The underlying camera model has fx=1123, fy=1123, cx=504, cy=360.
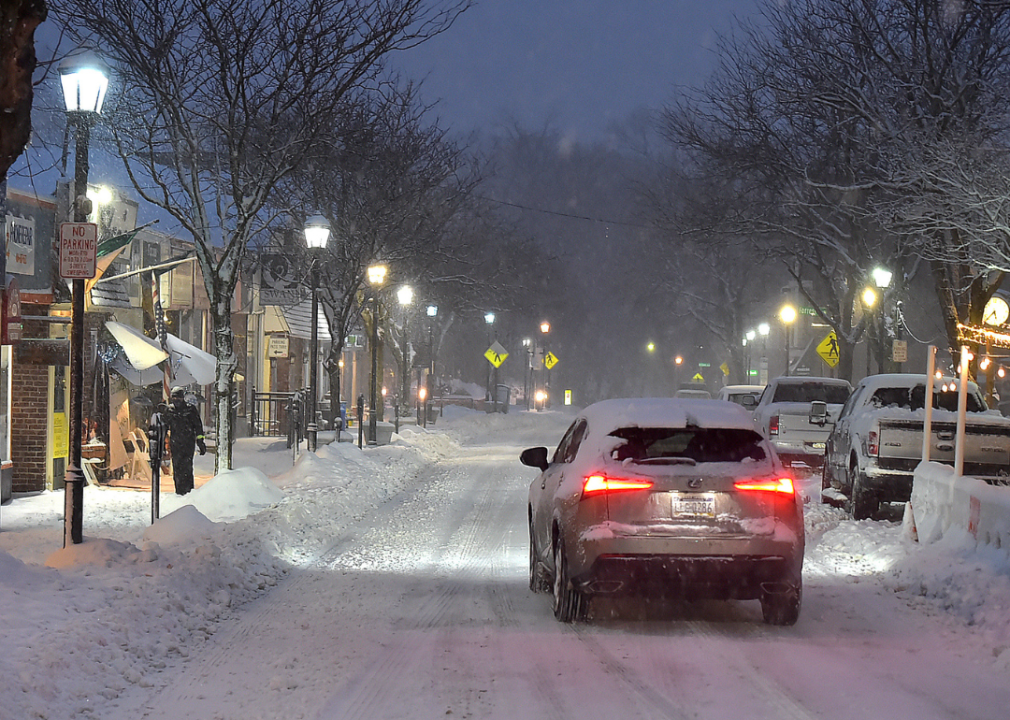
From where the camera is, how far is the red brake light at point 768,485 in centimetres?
809

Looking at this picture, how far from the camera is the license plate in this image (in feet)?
26.3

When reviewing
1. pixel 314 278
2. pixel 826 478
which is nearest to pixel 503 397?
pixel 314 278

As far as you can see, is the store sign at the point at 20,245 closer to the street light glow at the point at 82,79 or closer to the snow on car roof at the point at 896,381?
the street light glow at the point at 82,79

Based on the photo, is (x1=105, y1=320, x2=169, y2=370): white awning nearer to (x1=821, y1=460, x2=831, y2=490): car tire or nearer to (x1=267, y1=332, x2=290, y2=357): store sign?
(x1=821, y1=460, x2=831, y2=490): car tire

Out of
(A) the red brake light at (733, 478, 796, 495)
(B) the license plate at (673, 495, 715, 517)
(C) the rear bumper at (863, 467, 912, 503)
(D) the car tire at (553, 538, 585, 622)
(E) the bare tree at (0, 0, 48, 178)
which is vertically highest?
(E) the bare tree at (0, 0, 48, 178)

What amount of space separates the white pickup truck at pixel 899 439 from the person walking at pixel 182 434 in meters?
9.62

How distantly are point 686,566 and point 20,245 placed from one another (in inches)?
491

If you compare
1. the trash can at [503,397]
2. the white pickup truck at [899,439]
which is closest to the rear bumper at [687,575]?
the white pickup truck at [899,439]

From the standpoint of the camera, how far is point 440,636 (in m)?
7.96

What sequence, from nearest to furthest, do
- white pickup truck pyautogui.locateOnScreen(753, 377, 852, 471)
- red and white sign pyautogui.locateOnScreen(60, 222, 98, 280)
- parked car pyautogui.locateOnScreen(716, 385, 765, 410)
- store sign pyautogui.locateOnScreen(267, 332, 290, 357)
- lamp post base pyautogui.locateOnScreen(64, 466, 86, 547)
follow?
1. lamp post base pyautogui.locateOnScreen(64, 466, 86, 547)
2. red and white sign pyautogui.locateOnScreen(60, 222, 98, 280)
3. white pickup truck pyautogui.locateOnScreen(753, 377, 852, 471)
4. parked car pyautogui.locateOnScreen(716, 385, 765, 410)
5. store sign pyautogui.locateOnScreen(267, 332, 290, 357)

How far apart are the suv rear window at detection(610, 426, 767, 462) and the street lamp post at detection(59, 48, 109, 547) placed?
545cm

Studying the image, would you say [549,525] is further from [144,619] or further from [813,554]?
[813,554]

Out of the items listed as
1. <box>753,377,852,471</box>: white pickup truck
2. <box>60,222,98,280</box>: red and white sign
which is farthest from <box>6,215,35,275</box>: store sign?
<box>753,377,852,471</box>: white pickup truck

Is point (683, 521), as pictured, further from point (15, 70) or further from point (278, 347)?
point (278, 347)
